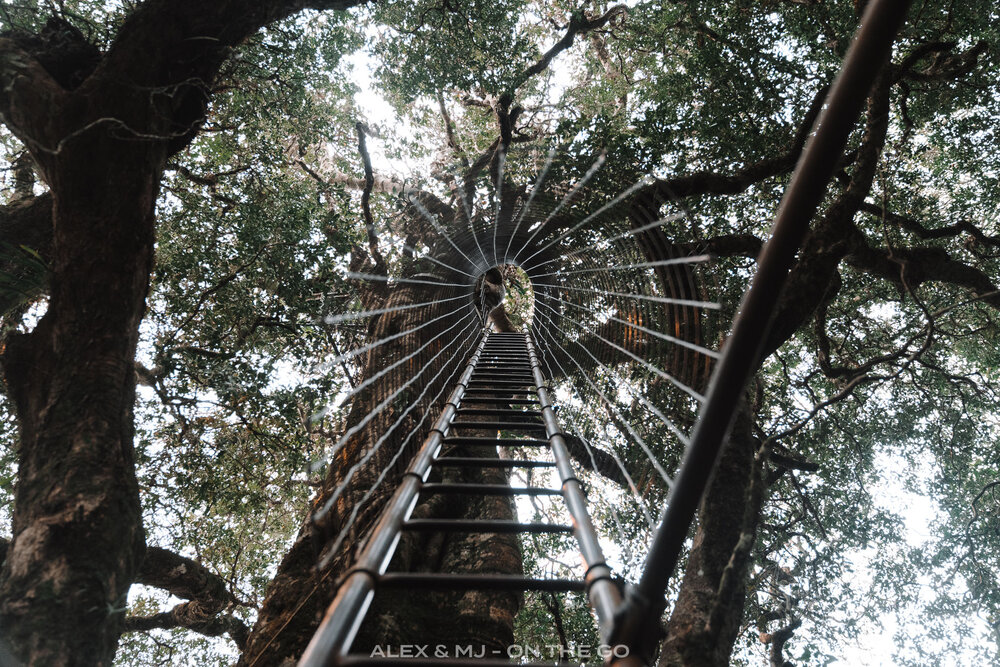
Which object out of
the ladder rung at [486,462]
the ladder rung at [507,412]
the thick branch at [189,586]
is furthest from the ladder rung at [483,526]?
the thick branch at [189,586]

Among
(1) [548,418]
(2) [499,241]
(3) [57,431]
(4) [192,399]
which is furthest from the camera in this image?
(2) [499,241]

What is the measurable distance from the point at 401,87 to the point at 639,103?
298 centimetres

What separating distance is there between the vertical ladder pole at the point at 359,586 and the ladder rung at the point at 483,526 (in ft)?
0.20

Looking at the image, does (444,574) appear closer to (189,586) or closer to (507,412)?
(507,412)

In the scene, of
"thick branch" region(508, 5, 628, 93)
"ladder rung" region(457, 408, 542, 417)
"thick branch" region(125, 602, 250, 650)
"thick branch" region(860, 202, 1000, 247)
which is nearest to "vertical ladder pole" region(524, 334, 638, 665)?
"ladder rung" region(457, 408, 542, 417)

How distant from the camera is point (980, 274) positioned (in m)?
4.99

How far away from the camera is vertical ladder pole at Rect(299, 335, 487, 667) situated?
959mm

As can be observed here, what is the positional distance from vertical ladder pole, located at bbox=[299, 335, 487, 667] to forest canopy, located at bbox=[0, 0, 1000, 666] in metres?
0.35

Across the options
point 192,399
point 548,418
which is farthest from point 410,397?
point 548,418

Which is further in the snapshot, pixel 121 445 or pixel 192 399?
pixel 192 399

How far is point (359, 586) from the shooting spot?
1.16 m

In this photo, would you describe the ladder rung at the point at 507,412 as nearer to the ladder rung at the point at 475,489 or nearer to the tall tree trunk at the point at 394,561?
the tall tree trunk at the point at 394,561

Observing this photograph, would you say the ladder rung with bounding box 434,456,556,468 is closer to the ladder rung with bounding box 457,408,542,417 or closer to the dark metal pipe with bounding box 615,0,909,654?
the ladder rung with bounding box 457,408,542,417

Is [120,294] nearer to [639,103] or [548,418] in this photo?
[548,418]
